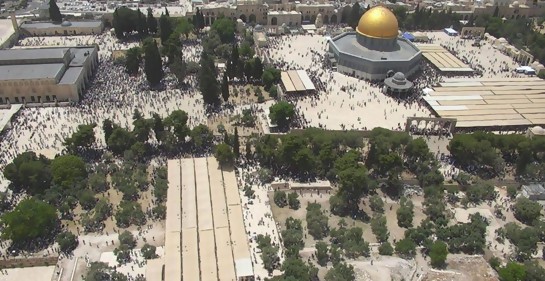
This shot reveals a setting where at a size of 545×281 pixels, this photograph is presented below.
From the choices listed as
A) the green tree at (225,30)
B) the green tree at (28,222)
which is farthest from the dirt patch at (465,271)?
the green tree at (225,30)

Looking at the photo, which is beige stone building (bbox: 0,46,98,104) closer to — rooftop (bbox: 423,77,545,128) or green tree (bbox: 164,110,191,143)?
green tree (bbox: 164,110,191,143)

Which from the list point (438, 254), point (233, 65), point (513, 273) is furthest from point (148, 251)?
point (233, 65)

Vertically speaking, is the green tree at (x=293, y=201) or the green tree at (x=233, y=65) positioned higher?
the green tree at (x=233, y=65)

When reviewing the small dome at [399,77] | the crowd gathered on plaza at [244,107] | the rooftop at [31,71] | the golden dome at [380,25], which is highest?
the golden dome at [380,25]

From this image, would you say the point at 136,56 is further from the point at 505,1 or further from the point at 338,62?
the point at 505,1

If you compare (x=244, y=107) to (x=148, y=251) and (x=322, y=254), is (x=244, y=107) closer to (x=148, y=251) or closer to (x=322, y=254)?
(x=148, y=251)

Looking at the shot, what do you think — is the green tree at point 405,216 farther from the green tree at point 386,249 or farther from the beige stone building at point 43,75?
the beige stone building at point 43,75

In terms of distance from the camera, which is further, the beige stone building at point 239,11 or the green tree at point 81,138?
the beige stone building at point 239,11

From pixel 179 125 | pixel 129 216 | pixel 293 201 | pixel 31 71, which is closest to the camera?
pixel 129 216
